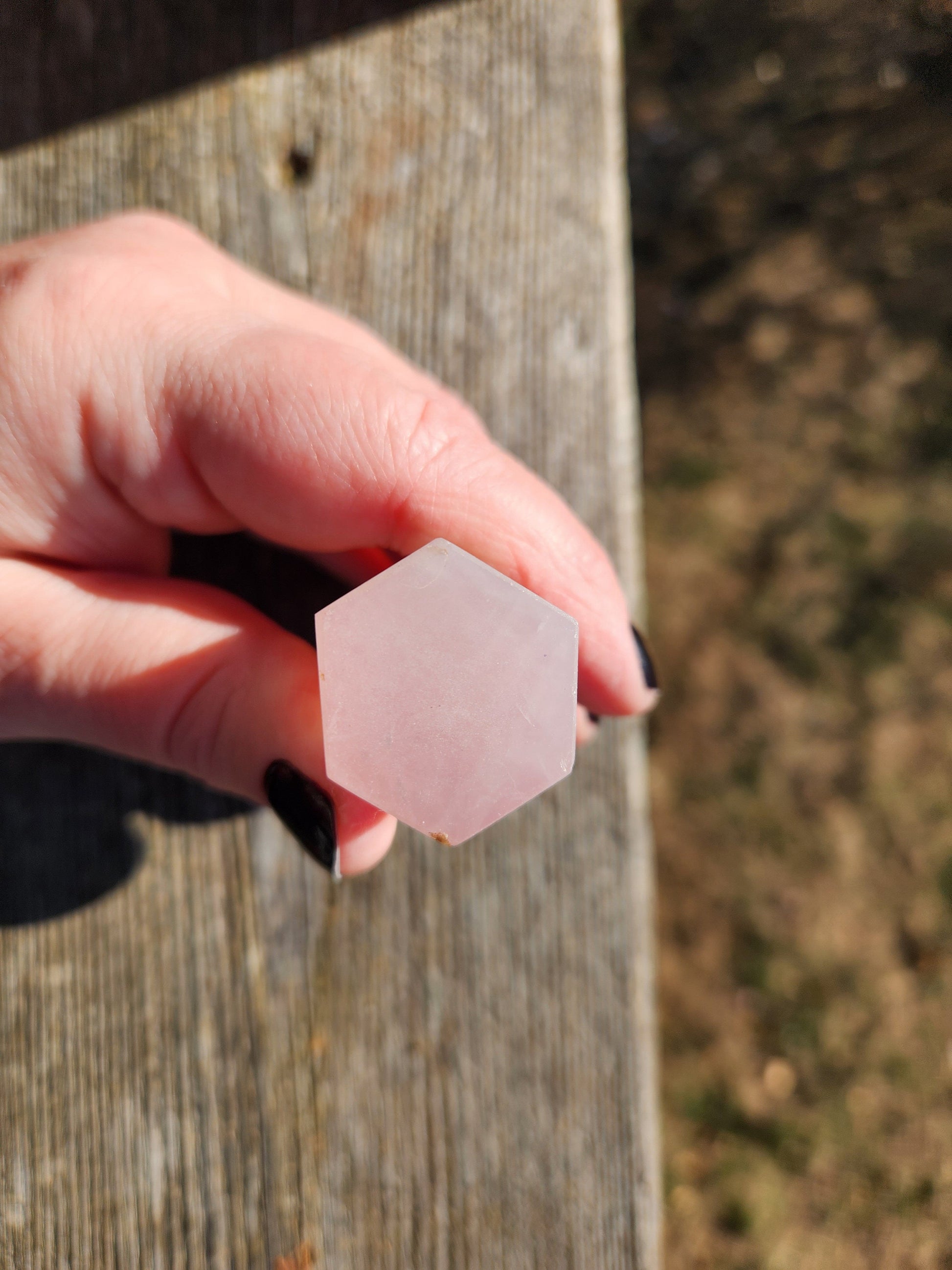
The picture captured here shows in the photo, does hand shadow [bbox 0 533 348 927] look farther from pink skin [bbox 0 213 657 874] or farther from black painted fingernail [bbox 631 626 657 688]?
black painted fingernail [bbox 631 626 657 688]

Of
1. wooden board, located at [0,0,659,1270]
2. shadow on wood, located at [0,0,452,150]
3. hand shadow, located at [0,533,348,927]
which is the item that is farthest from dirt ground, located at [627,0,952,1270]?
shadow on wood, located at [0,0,452,150]

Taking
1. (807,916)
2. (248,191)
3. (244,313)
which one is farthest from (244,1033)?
(807,916)

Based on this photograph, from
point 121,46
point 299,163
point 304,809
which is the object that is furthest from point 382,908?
point 121,46

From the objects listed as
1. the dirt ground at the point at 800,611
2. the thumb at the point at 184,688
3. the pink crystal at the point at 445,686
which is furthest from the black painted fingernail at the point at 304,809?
the dirt ground at the point at 800,611

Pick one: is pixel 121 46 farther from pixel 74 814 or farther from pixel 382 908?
pixel 382 908

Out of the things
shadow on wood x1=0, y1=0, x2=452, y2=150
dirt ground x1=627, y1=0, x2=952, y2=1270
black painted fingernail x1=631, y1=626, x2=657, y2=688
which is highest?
shadow on wood x1=0, y1=0, x2=452, y2=150
